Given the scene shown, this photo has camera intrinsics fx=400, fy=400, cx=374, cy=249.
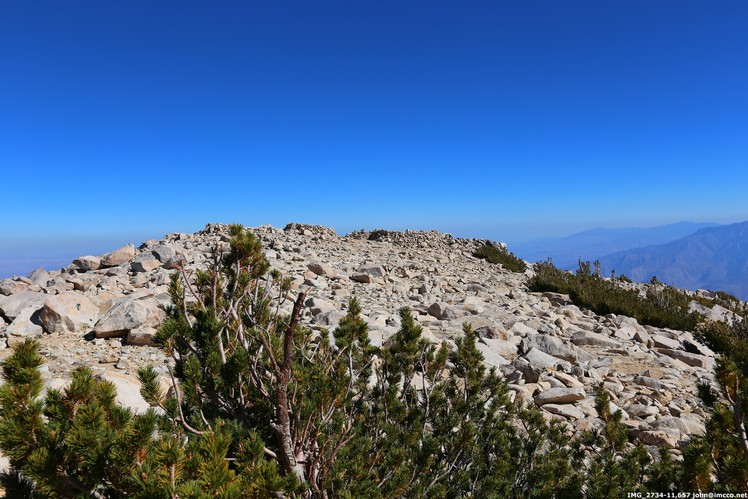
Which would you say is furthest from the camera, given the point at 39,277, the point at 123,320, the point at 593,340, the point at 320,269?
the point at 320,269

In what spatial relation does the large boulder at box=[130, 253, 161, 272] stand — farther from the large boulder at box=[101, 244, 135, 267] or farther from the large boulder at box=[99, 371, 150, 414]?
the large boulder at box=[99, 371, 150, 414]

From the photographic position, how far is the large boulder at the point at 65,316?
691 cm

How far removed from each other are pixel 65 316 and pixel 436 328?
23.4 feet

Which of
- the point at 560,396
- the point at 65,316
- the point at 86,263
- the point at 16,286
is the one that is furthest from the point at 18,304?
the point at 560,396

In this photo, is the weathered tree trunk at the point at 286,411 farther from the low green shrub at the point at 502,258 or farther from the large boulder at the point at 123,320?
the low green shrub at the point at 502,258

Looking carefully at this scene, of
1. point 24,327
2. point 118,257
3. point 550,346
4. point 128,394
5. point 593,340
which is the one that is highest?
point 118,257

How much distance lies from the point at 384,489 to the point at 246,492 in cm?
152

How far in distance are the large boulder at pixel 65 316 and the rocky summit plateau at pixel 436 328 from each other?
0.02 meters

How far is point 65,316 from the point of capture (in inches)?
273

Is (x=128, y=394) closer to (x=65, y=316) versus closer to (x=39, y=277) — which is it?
(x=65, y=316)

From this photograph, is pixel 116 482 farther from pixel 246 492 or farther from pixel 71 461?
pixel 246 492

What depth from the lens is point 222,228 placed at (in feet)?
63.4

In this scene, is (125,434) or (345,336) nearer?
(125,434)

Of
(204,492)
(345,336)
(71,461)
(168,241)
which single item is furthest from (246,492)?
(168,241)
